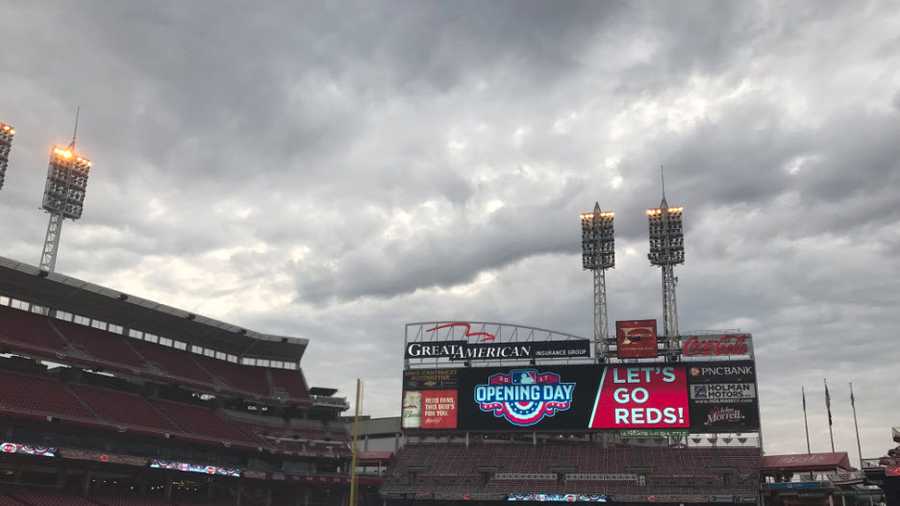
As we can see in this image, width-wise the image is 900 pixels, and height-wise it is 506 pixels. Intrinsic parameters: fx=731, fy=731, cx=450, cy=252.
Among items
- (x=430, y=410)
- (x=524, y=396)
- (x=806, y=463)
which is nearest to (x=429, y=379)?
(x=430, y=410)

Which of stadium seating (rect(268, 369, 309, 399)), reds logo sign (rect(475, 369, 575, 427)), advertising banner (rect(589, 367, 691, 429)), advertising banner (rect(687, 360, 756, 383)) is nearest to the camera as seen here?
advertising banner (rect(687, 360, 756, 383))

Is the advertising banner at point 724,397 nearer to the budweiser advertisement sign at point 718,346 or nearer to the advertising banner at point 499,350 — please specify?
the budweiser advertisement sign at point 718,346

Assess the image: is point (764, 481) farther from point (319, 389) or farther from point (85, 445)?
point (85, 445)

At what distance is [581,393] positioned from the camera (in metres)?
79.7

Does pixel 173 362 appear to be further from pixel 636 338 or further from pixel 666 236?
pixel 666 236

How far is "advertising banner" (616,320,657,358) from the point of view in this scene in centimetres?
7844

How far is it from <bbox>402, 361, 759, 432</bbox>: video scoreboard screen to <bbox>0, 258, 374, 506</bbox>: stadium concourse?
1317cm

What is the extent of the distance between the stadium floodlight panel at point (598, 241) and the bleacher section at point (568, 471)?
69.5ft

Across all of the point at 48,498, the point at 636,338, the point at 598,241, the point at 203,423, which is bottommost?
the point at 48,498

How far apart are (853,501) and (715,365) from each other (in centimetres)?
1729

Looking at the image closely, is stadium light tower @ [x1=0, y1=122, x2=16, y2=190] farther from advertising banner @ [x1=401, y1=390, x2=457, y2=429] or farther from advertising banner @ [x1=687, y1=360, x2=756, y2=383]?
advertising banner @ [x1=687, y1=360, x2=756, y2=383]

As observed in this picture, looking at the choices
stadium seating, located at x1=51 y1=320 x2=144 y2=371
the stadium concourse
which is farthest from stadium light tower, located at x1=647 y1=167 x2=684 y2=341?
stadium seating, located at x1=51 y1=320 x2=144 y2=371

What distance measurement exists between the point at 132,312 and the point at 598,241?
52824 mm

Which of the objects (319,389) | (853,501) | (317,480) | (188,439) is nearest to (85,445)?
(188,439)
